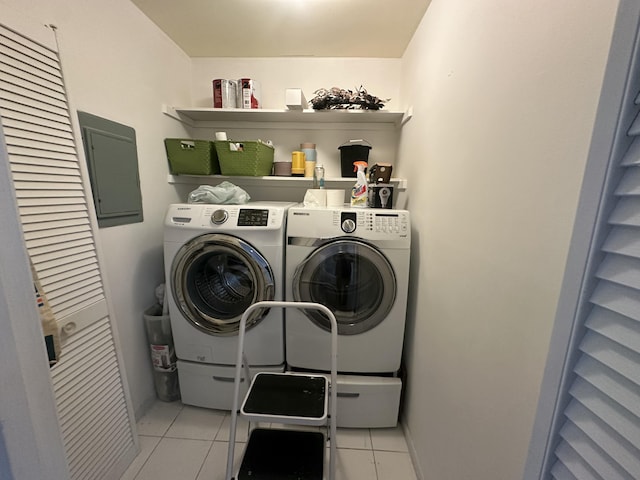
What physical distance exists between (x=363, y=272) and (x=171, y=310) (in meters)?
1.11

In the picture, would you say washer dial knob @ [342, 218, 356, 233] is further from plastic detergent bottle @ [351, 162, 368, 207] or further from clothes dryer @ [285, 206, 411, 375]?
plastic detergent bottle @ [351, 162, 368, 207]

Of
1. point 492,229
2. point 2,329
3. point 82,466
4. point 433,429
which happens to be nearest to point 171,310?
point 82,466

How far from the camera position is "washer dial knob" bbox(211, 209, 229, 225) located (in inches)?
56.0

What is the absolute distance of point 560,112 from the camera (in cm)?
56

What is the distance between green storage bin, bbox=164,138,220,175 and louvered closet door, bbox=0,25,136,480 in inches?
28.9

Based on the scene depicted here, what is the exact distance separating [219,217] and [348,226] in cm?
69

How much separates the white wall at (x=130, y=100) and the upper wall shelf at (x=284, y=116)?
0.14 m

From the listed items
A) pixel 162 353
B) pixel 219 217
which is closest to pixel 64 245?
pixel 219 217

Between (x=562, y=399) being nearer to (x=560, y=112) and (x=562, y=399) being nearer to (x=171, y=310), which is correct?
(x=560, y=112)

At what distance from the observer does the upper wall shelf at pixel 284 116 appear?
6.00ft

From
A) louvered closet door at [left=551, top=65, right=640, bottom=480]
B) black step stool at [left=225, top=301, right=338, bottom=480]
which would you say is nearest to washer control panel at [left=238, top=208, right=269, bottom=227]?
black step stool at [left=225, top=301, right=338, bottom=480]

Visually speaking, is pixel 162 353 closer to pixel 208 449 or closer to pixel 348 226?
pixel 208 449

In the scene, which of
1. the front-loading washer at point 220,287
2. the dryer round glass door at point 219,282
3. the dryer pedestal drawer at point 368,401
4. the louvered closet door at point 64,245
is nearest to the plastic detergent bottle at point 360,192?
the front-loading washer at point 220,287

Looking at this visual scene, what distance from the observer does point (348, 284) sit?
151 centimetres
